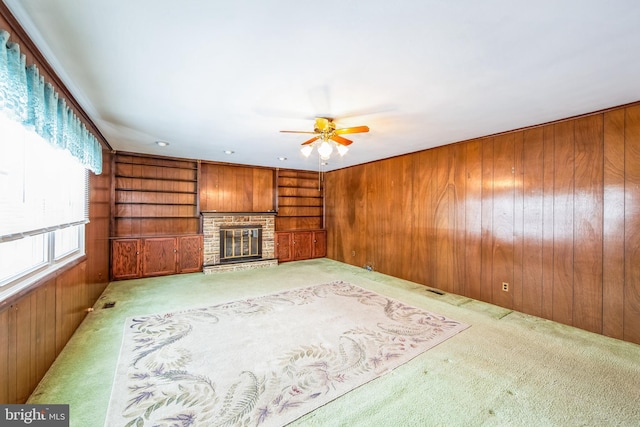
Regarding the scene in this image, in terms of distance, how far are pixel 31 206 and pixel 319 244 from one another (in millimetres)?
5993

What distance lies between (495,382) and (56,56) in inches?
172

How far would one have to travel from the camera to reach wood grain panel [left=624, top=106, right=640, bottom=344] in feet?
8.89

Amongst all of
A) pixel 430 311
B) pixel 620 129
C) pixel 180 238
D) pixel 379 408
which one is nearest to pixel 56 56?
pixel 379 408

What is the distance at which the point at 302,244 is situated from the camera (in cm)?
716

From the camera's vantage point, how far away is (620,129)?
110 inches

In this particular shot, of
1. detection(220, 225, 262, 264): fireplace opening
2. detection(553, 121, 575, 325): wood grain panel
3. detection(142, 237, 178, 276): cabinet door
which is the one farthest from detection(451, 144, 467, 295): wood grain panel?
detection(142, 237, 178, 276): cabinet door

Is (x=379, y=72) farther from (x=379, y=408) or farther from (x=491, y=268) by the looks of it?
(x=491, y=268)

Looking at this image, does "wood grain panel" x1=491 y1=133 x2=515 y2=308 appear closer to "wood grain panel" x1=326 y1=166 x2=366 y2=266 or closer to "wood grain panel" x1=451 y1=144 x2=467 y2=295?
"wood grain panel" x1=451 y1=144 x2=467 y2=295

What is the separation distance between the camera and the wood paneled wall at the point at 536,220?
2.81 metres

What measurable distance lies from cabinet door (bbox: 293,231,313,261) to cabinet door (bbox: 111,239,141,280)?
3.54 metres

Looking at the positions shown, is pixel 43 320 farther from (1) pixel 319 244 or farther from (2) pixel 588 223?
(1) pixel 319 244

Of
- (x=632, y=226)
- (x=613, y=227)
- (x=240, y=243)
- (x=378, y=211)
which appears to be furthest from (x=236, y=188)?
(x=632, y=226)

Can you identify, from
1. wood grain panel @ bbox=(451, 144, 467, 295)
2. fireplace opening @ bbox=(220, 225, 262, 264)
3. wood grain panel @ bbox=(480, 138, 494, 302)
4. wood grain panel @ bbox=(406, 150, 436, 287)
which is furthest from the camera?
fireplace opening @ bbox=(220, 225, 262, 264)

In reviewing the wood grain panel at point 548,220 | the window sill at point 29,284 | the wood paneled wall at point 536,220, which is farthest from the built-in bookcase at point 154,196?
the wood grain panel at point 548,220
